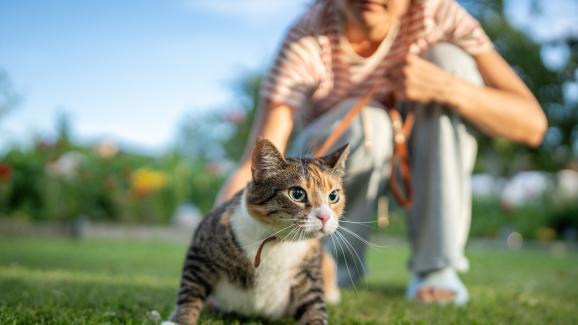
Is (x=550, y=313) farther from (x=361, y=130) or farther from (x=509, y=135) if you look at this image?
(x=361, y=130)

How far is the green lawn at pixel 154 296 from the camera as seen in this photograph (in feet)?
6.32

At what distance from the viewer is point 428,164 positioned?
8.89ft

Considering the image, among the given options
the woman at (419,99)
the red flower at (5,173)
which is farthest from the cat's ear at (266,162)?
the red flower at (5,173)

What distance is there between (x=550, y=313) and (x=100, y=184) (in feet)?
23.8

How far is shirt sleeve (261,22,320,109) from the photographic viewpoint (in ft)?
8.43

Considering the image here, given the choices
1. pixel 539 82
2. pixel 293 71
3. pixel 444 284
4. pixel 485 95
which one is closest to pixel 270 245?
pixel 293 71

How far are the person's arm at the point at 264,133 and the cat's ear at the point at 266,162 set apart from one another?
0.58 meters

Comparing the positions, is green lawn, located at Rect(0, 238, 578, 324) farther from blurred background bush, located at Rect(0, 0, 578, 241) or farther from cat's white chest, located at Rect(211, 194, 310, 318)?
blurred background bush, located at Rect(0, 0, 578, 241)

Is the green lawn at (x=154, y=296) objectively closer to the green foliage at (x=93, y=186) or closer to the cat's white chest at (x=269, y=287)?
the cat's white chest at (x=269, y=287)

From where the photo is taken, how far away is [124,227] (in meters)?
7.77

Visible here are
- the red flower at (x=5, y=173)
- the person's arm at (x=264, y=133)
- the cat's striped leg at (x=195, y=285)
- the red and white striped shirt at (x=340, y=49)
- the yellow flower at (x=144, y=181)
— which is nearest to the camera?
the cat's striped leg at (x=195, y=285)

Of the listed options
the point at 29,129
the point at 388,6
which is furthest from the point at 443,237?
the point at 29,129

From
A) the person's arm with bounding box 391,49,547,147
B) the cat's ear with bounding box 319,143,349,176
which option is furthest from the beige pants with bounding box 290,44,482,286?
the cat's ear with bounding box 319,143,349,176

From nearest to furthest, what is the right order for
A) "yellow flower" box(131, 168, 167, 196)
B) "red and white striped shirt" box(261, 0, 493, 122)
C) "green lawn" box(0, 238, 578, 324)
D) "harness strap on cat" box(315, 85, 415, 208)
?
1. "green lawn" box(0, 238, 578, 324)
2. "harness strap on cat" box(315, 85, 415, 208)
3. "red and white striped shirt" box(261, 0, 493, 122)
4. "yellow flower" box(131, 168, 167, 196)
